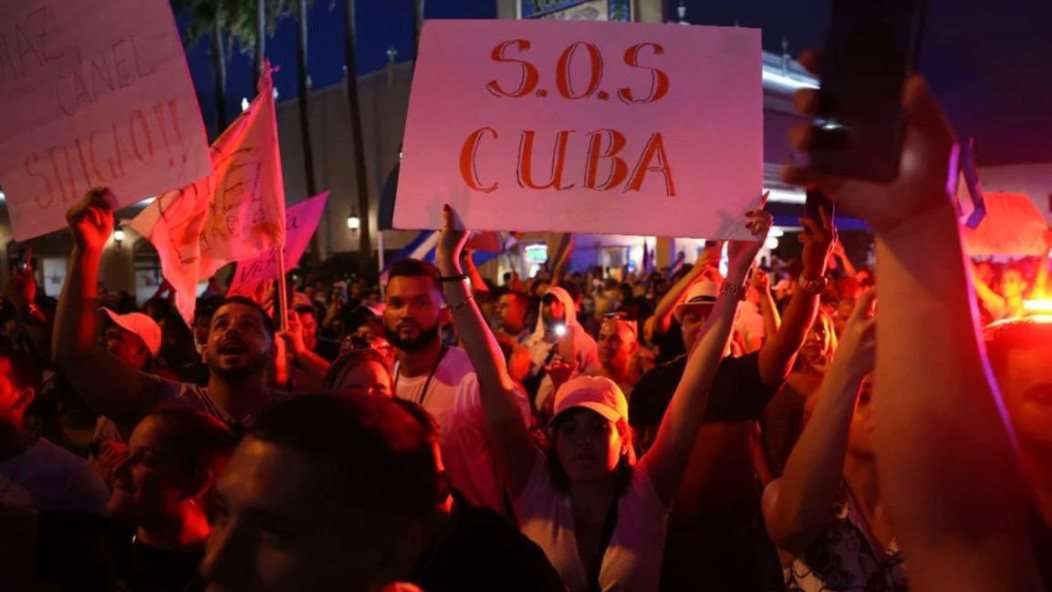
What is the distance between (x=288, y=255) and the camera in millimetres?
6258

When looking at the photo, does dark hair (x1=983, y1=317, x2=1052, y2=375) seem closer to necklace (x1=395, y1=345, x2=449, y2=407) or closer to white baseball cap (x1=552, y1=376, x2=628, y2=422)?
white baseball cap (x1=552, y1=376, x2=628, y2=422)

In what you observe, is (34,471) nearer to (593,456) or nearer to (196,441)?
(196,441)

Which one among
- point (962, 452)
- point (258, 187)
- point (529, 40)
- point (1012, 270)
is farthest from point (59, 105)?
point (1012, 270)

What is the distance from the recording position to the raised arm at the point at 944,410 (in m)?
1.06

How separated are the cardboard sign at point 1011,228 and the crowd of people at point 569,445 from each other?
2922mm

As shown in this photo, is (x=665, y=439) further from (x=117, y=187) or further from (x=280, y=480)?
(x=117, y=187)

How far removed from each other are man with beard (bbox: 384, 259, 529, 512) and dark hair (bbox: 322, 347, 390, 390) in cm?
14

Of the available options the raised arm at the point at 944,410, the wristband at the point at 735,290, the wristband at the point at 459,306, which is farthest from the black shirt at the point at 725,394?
the raised arm at the point at 944,410

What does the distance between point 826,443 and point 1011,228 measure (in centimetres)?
662

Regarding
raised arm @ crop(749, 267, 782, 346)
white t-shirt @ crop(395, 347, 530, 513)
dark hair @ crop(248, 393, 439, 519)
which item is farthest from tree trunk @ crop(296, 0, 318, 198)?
dark hair @ crop(248, 393, 439, 519)

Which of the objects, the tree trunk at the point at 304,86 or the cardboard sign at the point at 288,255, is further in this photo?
the tree trunk at the point at 304,86

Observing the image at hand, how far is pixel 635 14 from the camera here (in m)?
24.0

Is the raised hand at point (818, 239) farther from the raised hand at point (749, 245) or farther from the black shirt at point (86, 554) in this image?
the black shirt at point (86, 554)

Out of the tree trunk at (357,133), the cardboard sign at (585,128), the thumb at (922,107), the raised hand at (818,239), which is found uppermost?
the thumb at (922,107)
